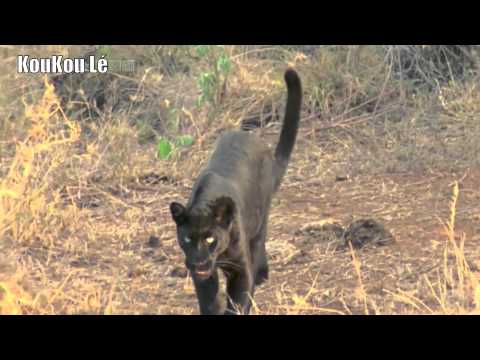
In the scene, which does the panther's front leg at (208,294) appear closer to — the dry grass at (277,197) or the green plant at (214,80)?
the dry grass at (277,197)

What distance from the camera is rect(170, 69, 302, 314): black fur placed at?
15.7ft

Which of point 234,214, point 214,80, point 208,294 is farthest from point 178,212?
point 214,80

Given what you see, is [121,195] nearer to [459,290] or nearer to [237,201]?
[237,201]

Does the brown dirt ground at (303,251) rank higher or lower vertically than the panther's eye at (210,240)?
lower

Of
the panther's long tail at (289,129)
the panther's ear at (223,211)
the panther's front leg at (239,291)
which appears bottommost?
the panther's front leg at (239,291)

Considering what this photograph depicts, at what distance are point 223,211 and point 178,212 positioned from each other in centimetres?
25

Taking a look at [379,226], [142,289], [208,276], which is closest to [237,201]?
[208,276]

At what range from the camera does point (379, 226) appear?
20.7 ft

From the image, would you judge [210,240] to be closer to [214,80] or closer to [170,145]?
[170,145]

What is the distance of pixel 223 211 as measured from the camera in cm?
487

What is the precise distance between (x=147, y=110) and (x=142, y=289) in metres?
3.13

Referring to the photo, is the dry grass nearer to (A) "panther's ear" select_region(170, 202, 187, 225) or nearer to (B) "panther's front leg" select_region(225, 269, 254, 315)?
(B) "panther's front leg" select_region(225, 269, 254, 315)

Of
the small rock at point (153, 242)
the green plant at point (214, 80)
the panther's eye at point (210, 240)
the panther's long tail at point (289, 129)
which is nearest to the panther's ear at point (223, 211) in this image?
the panther's eye at point (210, 240)

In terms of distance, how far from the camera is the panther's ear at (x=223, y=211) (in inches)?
191
